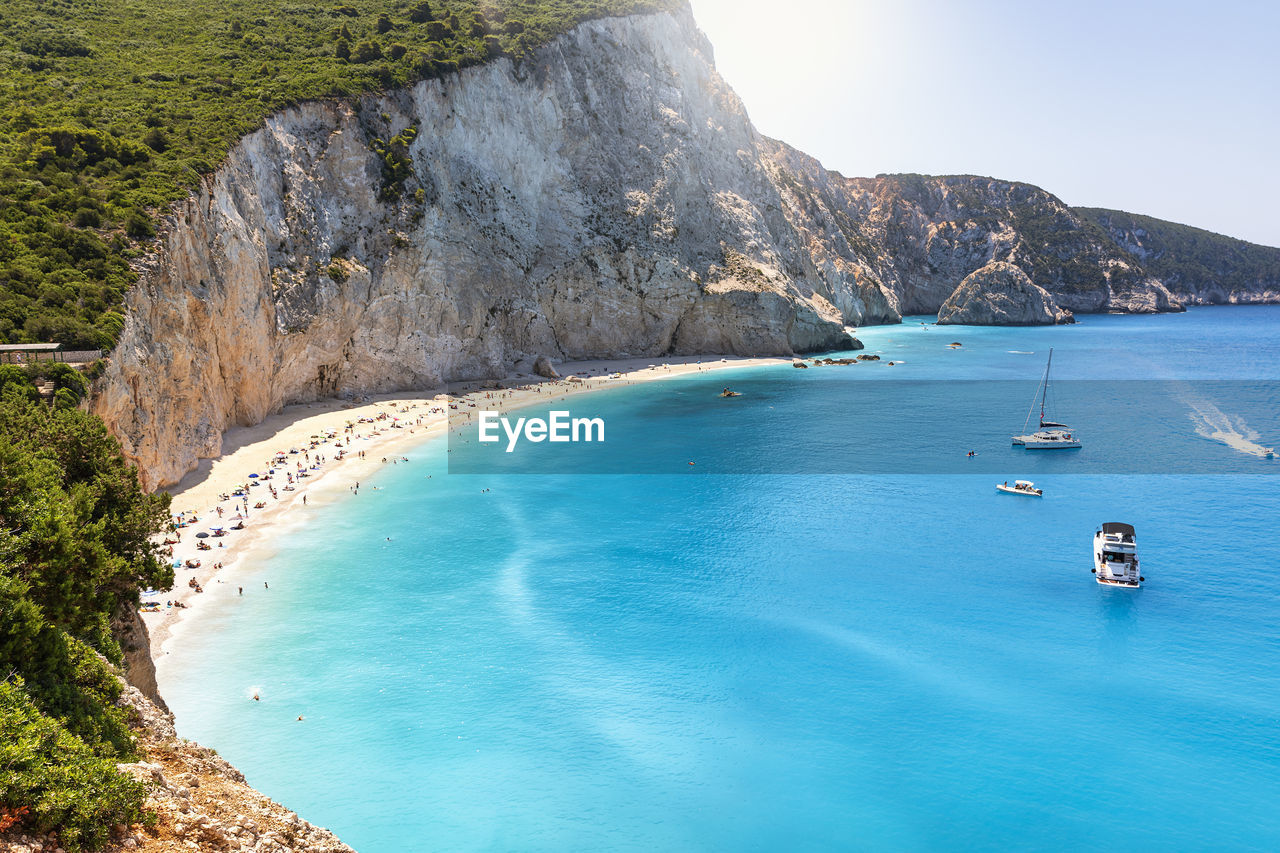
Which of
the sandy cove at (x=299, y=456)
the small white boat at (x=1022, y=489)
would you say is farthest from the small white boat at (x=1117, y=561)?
the sandy cove at (x=299, y=456)

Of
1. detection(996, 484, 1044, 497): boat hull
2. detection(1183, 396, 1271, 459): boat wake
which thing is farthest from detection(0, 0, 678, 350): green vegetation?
detection(1183, 396, 1271, 459): boat wake

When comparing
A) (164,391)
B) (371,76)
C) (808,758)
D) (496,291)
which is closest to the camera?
(808,758)

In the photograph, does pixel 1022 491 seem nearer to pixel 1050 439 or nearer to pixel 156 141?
pixel 1050 439

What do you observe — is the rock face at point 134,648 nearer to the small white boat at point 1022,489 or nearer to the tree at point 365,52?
the small white boat at point 1022,489

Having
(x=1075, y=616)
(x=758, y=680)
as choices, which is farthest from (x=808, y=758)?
(x=1075, y=616)

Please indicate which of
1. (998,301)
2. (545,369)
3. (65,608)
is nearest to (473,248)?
(545,369)

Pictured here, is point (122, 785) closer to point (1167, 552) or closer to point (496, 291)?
point (1167, 552)

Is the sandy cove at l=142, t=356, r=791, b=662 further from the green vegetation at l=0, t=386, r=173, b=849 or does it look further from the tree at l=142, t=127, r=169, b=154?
the tree at l=142, t=127, r=169, b=154
